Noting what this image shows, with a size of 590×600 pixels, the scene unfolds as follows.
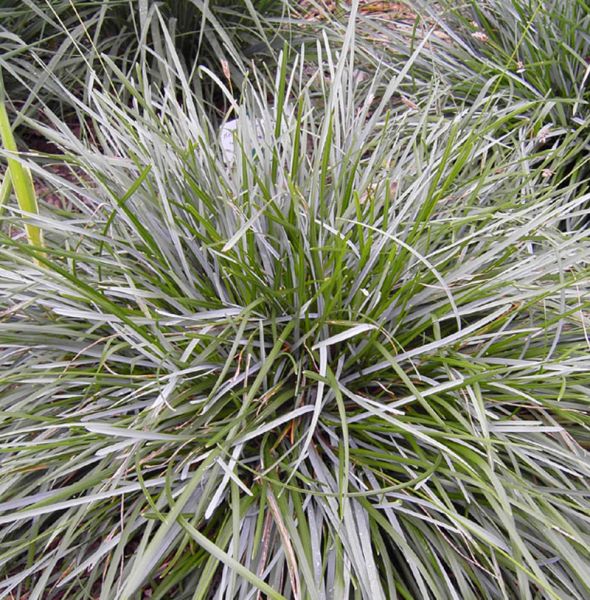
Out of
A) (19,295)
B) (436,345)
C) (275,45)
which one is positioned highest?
(275,45)

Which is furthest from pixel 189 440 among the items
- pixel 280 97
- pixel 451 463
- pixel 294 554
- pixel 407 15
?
pixel 407 15

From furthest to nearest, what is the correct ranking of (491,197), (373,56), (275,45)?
(275,45), (373,56), (491,197)

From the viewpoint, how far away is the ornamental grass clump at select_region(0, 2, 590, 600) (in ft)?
4.89

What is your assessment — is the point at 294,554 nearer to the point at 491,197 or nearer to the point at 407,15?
the point at 491,197

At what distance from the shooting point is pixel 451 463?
4.99 feet

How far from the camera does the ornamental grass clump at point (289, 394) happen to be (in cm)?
149

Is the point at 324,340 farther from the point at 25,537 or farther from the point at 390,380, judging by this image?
the point at 25,537

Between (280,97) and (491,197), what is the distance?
2.60 feet

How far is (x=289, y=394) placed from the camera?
5.53 ft

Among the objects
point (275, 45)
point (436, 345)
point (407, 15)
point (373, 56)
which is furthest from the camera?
point (407, 15)

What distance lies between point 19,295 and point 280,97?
83 centimetres

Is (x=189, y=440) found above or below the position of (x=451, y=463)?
above

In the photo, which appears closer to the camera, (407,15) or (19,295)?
(19,295)

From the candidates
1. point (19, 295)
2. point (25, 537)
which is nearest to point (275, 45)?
point (19, 295)
